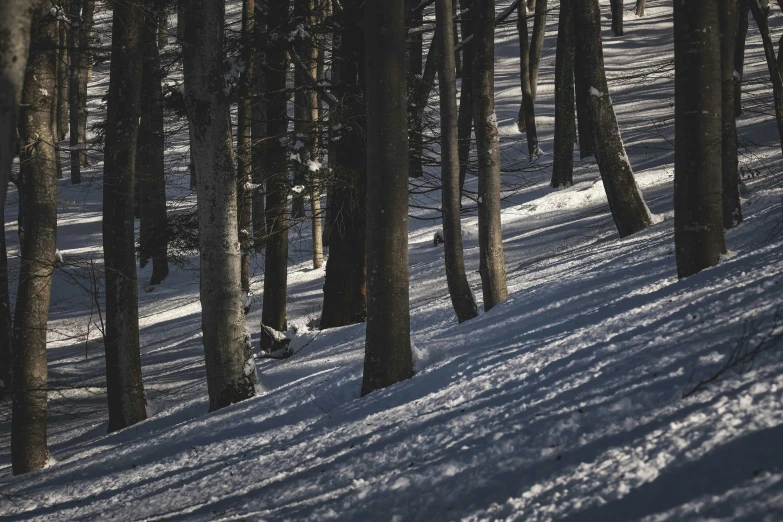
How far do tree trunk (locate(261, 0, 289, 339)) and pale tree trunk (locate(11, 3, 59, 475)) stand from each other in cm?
281

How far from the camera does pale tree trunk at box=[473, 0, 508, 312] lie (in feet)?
30.5

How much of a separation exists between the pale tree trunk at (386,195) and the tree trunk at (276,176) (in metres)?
4.07

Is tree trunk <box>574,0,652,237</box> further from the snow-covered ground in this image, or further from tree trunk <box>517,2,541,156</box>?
tree trunk <box>517,2,541,156</box>

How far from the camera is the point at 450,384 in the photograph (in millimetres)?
5863

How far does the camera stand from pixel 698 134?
5.83 m

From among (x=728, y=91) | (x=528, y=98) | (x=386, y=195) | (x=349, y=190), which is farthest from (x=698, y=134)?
(x=528, y=98)

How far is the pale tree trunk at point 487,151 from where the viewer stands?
30.5ft

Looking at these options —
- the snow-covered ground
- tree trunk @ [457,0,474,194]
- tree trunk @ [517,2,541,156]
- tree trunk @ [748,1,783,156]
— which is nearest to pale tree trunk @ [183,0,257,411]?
the snow-covered ground

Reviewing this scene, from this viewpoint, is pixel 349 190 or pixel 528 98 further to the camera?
pixel 528 98

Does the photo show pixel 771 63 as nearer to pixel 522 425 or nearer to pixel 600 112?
pixel 600 112

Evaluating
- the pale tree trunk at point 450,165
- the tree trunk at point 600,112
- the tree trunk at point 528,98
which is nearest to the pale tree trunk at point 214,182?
the pale tree trunk at point 450,165

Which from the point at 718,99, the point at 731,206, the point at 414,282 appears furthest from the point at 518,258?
the point at 718,99

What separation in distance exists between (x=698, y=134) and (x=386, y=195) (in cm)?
259

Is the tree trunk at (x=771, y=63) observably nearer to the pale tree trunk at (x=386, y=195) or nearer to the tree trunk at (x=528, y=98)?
the pale tree trunk at (x=386, y=195)
